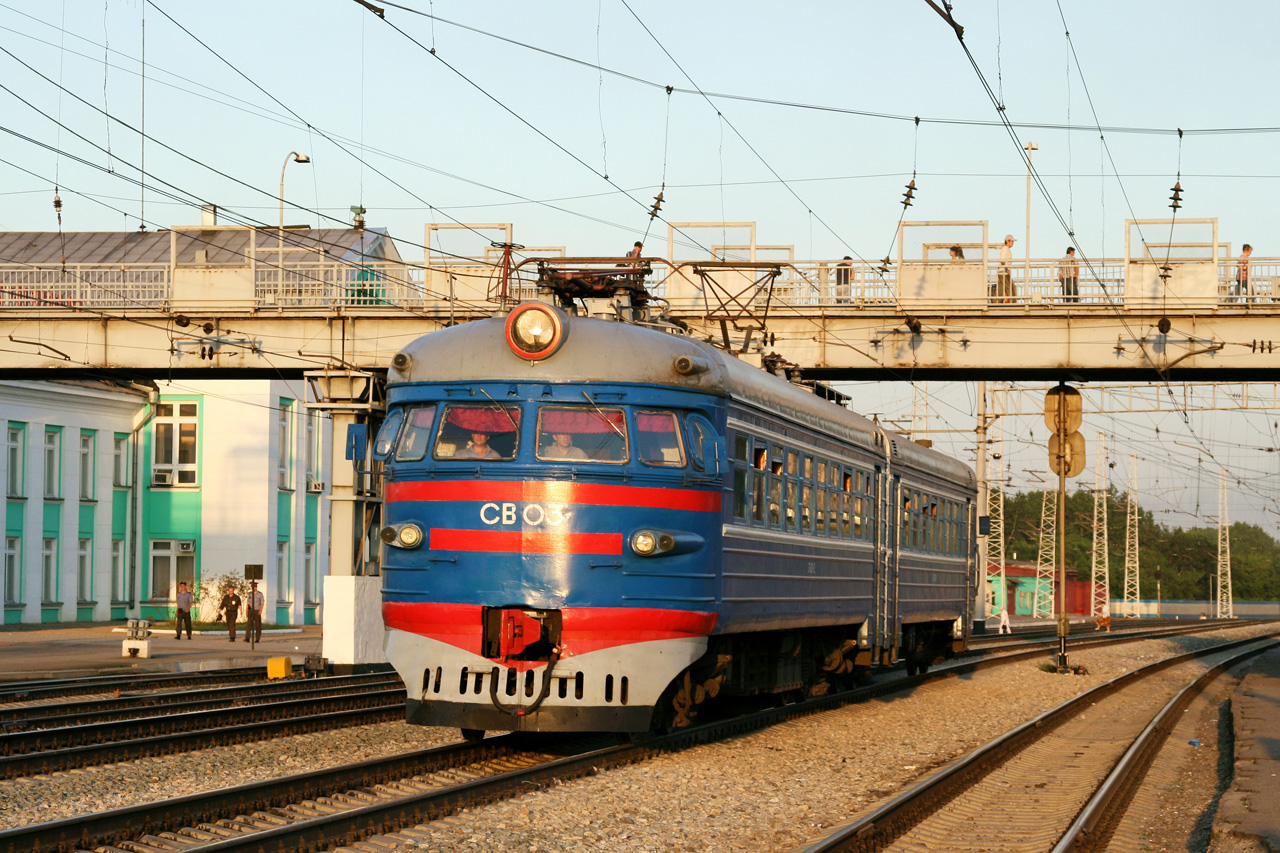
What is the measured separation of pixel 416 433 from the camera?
1255 cm

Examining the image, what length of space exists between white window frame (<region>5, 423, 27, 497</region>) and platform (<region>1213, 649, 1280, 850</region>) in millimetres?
31918

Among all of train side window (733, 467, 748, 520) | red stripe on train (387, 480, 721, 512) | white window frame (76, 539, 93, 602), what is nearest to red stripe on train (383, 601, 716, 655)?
red stripe on train (387, 480, 721, 512)

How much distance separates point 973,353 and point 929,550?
593cm

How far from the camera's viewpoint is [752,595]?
13.6m

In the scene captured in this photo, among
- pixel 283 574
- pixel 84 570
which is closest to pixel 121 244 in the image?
pixel 283 574

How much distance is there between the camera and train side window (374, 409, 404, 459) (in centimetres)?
1269

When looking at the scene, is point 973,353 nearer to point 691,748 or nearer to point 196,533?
point 691,748

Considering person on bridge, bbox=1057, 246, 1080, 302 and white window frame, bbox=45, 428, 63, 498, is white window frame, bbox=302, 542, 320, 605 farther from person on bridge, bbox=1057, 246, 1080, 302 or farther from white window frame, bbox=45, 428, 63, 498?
person on bridge, bbox=1057, 246, 1080, 302

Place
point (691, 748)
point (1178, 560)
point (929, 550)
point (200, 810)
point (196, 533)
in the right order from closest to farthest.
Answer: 1. point (200, 810)
2. point (691, 748)
3. point (929, 550)
4. point (196, 533)
5. point (1178, 560)

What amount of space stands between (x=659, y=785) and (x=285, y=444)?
39840mm

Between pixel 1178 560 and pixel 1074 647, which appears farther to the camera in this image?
pixel 1178 560

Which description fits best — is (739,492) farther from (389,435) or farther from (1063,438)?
(1063,438)

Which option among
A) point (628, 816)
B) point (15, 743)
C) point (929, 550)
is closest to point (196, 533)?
point (929, 550)

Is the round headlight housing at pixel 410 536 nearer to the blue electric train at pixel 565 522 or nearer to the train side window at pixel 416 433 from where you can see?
the blue electric train at pixel 565 522
